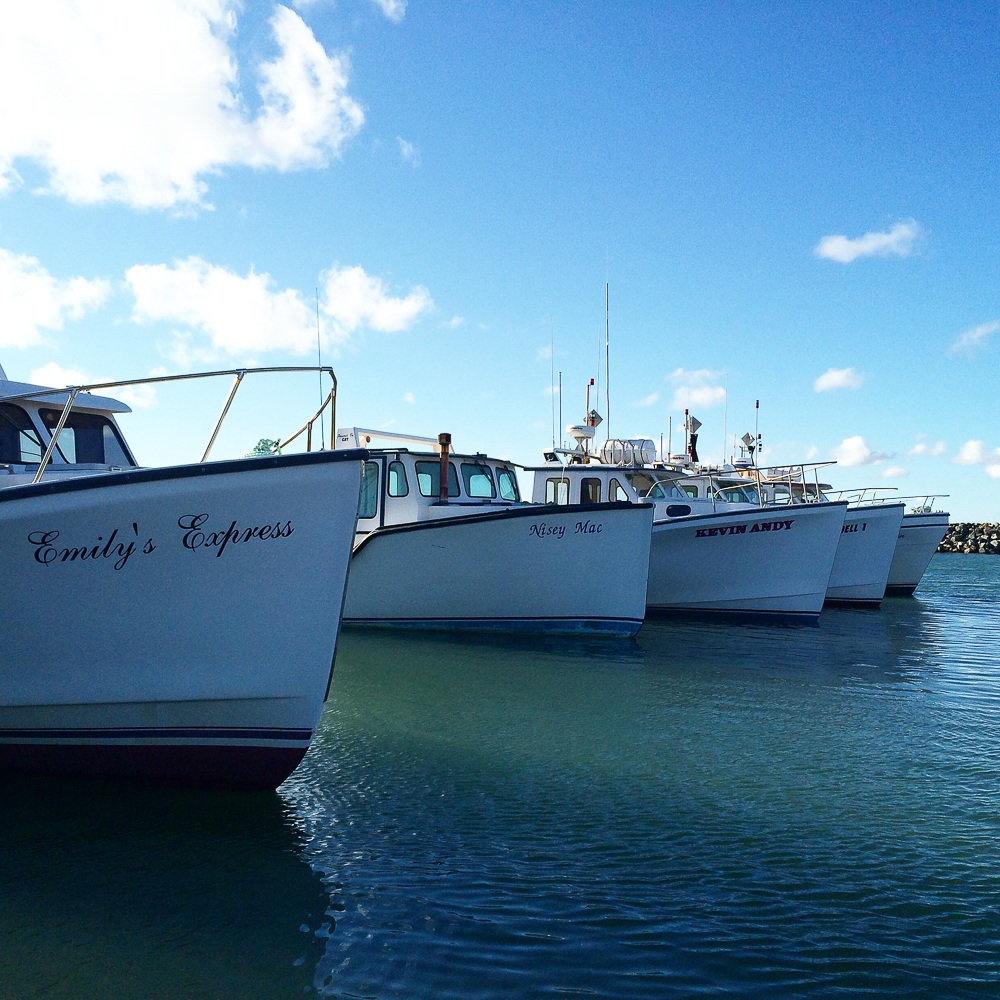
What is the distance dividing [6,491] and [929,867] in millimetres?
5231

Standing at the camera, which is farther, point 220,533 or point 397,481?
point 397,481

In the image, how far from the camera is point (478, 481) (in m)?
14.2

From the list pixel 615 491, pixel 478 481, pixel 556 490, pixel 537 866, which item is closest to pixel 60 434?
pixel 537 866

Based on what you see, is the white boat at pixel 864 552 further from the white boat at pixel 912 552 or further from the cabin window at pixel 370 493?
the cabin window at pixel 370 493

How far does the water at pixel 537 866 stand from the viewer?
3174 millimetres

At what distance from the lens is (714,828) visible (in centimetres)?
461

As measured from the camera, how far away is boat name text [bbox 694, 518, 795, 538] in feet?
53.1

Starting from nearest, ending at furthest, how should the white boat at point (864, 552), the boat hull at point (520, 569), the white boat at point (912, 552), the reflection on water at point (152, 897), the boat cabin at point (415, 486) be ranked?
1. the reflection on water at point (152, 897)
2. the boat hull at point (520, 569)
3. the boat cabin at point (415, 486)
4. the white boat at point (864, 552)
5. the white boat at point (912, 552)

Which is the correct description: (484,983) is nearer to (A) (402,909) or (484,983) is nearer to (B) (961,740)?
(A) (402,909)

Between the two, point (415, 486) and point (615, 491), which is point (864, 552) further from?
point (415, 486)

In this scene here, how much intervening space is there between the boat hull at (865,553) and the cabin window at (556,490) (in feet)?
26.4

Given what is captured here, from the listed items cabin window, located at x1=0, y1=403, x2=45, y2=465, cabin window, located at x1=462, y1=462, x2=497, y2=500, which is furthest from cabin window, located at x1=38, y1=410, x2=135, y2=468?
cabin window, located at x1=462, y1=462, x2=497, y2=500

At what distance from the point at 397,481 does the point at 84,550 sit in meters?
8.82

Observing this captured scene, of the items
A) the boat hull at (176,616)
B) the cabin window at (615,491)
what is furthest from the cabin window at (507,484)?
the boat hull at (176,616)
